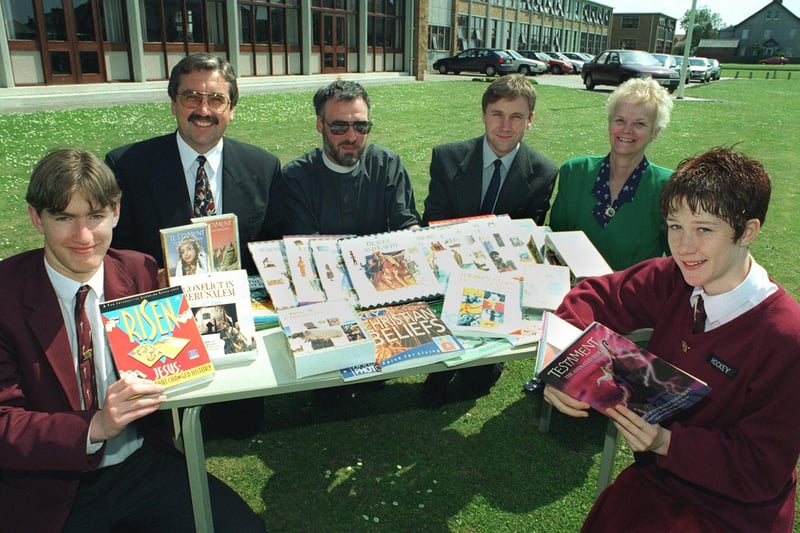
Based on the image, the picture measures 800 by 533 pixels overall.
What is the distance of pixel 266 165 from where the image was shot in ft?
12.3

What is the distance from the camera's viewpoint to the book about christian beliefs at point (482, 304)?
2.70m

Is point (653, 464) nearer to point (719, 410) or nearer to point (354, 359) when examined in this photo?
point (719, 410)

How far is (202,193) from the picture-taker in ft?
11.7

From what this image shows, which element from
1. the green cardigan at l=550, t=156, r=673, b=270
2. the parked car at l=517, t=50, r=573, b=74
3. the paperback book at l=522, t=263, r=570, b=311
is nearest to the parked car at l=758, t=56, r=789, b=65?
the parked car at l=517, t=50, r=573, b=74

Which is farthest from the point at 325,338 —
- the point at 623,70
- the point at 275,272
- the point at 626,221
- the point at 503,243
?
the point at 623,70

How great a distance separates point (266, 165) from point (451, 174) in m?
1.32

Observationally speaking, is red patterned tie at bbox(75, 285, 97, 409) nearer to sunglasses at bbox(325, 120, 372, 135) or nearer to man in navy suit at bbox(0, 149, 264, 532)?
man in navy suit at bbox(0, 149, 264, 532)

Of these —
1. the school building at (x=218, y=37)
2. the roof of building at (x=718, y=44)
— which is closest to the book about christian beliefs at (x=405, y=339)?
the school building at (x=218, y=37)

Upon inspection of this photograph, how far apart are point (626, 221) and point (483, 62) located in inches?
1325

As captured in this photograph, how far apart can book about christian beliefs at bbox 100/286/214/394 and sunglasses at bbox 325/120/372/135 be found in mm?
1654

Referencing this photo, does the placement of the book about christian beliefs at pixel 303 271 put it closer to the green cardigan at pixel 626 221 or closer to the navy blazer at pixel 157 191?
the navy blazer at pixel 157 191

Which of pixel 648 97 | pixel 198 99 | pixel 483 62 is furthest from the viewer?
pixel 483 62

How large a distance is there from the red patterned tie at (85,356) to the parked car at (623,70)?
2765 centimetres

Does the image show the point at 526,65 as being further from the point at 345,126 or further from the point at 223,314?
the point at 223,314
